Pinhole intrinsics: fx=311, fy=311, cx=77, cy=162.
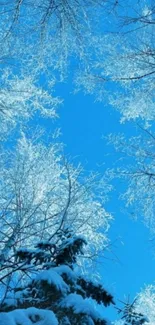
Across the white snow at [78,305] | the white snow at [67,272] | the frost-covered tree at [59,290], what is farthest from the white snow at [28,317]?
the white snow at [67,272]

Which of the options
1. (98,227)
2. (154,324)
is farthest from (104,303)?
(154,324)

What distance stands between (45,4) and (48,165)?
5.68m

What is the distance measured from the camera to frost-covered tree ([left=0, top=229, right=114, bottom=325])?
9.83ft

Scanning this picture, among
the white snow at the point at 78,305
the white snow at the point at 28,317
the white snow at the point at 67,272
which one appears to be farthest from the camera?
the white snow at the point at 67,272

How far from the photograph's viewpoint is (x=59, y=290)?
123 inches

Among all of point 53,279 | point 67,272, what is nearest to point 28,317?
point 53,279

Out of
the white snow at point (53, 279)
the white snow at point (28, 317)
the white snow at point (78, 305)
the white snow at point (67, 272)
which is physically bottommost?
the white snow at point (28, 317)

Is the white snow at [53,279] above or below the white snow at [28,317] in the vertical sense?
above

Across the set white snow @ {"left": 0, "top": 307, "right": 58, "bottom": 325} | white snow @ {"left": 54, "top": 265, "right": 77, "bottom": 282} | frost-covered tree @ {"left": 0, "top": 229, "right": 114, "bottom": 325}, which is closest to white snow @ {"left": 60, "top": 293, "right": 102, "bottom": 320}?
frost-covered tree @ {"left": 0, "top": 229, "right": 114, "bottom": 325}

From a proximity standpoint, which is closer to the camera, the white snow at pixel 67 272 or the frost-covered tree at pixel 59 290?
the frost-covered tree at pixel 59 290

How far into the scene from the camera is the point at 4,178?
29.0ft

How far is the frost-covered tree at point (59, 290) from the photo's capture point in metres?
3.00

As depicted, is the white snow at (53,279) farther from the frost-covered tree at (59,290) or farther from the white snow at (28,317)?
the white snow at (28,317)

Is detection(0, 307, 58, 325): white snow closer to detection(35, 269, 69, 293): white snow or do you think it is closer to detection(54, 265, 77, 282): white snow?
detection(35, 269, 69, 293): white snow
